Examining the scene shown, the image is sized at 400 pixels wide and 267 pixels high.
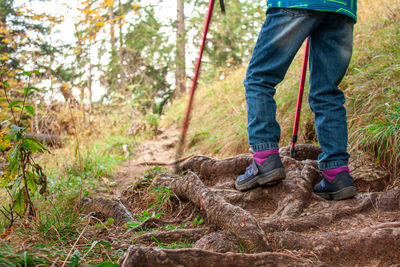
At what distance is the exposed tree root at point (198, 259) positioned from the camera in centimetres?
123

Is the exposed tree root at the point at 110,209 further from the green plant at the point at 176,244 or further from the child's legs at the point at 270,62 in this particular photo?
the child's legs at the point at 270,62

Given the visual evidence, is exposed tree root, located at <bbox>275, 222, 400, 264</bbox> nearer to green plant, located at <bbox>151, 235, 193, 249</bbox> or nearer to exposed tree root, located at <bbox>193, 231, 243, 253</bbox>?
exposed tree root, located at <bbox>193, 231, 243, 253</bbox>

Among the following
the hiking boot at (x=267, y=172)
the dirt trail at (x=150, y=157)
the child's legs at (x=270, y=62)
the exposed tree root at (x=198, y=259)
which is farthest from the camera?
the dirt trail at (x=150, y=157)

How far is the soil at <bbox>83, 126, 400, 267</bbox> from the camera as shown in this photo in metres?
1.42

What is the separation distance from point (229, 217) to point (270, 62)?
1.02 metres

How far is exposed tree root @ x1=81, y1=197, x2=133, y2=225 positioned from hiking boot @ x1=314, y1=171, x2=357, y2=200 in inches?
55.8

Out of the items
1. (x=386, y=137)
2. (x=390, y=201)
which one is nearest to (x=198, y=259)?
(x=390, y=201)

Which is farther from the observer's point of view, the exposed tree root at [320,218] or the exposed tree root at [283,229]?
the exposed tree root at [320,218]

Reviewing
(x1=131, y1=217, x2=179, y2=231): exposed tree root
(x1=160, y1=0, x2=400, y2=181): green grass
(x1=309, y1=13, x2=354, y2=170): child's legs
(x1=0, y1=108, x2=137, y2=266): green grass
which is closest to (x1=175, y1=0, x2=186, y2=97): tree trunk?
(x1=160, y1=0, x2=400, y2=181): green grass

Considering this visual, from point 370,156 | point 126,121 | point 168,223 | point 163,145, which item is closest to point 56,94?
point 163,145

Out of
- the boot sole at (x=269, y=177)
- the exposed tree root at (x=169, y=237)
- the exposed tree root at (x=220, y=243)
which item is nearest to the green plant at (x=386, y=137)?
the boot sole at (x=269, y=177)

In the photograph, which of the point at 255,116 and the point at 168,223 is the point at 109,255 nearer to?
the point at 168,223

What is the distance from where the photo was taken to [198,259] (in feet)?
4.29

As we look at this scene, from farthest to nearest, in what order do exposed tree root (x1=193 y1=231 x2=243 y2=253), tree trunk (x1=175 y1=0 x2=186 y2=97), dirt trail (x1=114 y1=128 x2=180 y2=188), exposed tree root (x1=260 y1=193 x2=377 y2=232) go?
tree trunk (x1=175 y1=0 x2=186 y2=97)
dirt trail (x1=114 y1=128 x2=180 y2=188)
exposed tree root (x1=260 y1=193 x2=377 y2=232)
exposed tree root (x1=193 y1=231 x2=243 y2=253)
